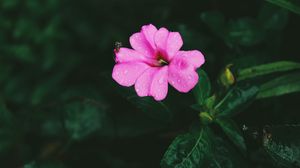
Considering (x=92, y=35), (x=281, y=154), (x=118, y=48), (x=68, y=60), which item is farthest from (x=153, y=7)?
(x=281, y=154)

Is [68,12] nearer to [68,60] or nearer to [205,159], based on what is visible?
[68,60]

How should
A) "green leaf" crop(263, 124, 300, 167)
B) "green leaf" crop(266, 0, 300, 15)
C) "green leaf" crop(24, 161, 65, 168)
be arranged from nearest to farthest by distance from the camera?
1. "green leaf" crop(263, 124, 300, 167)
2. "green leaf" crop(266, 0, 300, 15)
3. "green leaf" crop(24, 161, 65, 168)

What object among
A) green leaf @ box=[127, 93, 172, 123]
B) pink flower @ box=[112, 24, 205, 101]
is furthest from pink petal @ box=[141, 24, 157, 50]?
green leaf @ box=[127, 93, 172, 123]

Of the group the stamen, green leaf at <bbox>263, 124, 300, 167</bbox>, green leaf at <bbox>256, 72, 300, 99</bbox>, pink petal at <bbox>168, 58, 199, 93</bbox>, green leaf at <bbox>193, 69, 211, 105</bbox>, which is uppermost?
the stamen

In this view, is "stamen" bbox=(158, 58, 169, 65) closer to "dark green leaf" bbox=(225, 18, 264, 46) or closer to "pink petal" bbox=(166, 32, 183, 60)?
"pink petal" bbox=(166, 32, 183, 60)

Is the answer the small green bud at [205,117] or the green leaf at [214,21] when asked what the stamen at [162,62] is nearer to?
the small green bud at [205,117]

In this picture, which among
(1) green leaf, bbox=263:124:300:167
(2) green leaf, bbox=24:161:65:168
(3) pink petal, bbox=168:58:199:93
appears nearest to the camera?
(3) pink petal, bbox=168:58:199:93
